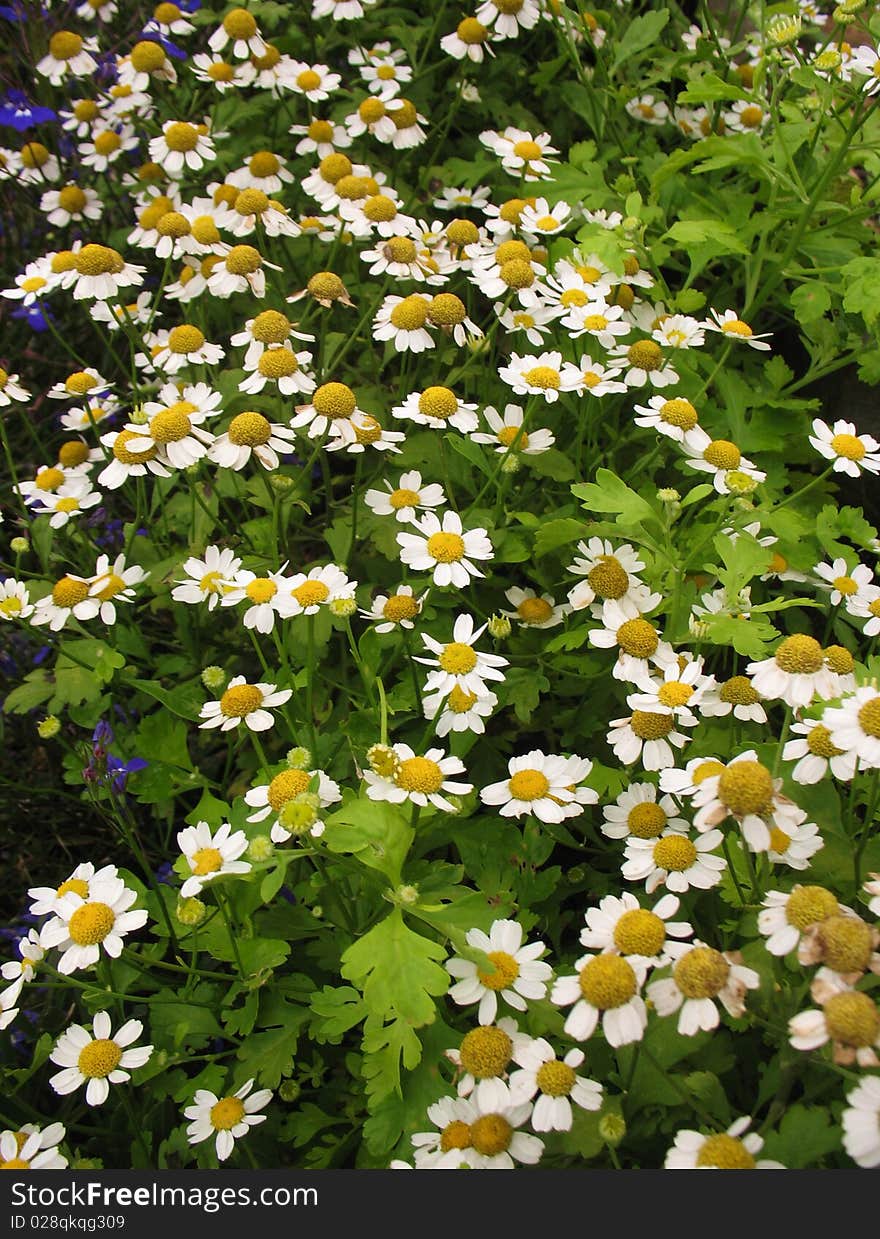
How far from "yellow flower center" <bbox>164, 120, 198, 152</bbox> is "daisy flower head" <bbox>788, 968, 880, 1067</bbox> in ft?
8.53

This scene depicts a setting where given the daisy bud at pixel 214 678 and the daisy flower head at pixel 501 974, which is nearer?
the daisy flower head at pixel 501 974

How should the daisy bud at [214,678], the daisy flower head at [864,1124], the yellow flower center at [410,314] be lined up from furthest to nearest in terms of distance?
the yellow flower center at [410,314] → the daisy bud at [214,678] → the daisy flower head at [864,1124]

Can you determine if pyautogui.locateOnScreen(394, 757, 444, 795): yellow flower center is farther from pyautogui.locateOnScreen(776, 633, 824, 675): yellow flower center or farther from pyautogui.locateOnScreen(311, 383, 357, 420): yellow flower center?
pyautogui.locateOnScreen(311, 383, 357, 420): yellow flower center

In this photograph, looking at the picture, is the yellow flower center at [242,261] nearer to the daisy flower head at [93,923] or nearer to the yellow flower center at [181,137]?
the yellow flower center at [181,137]

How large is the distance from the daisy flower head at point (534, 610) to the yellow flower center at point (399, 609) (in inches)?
9.7

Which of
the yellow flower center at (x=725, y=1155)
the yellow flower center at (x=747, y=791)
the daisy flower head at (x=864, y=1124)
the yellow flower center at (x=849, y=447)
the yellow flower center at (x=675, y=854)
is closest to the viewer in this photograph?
the daisy flower head at (x=864, y=1124)

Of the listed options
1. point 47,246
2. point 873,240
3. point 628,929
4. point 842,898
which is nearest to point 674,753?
point 842,898

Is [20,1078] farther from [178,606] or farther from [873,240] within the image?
A: [873,240]

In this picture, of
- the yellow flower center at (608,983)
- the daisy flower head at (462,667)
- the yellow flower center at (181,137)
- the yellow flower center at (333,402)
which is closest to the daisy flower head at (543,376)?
the yellow flower center at (333,402)

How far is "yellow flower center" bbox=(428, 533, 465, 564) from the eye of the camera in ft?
6.37

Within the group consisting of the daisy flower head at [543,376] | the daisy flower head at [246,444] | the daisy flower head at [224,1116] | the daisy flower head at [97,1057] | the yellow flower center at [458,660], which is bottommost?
the daisy flower head at [224,1116]

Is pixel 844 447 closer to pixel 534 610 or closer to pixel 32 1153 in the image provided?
pixel 534 610

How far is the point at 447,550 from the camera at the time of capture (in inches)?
76.5

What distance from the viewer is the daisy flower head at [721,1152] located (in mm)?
1222
